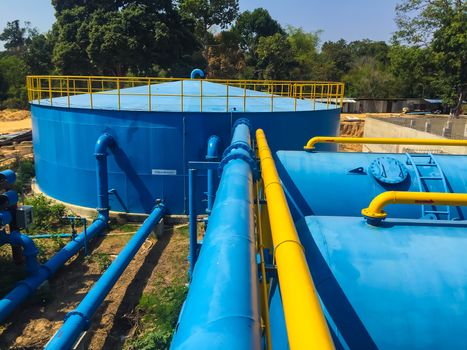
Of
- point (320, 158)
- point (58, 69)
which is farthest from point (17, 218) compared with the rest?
point (58, 69)

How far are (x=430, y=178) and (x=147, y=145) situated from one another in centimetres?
926

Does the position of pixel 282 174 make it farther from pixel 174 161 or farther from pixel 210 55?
pixel 210 55

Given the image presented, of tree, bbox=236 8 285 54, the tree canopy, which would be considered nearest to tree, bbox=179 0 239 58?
the tree canopy

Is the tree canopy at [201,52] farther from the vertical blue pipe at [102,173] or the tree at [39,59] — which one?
the vertical blue pipe at [102,173]

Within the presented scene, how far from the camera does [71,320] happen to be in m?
7.29

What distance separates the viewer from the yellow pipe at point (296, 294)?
178 cm

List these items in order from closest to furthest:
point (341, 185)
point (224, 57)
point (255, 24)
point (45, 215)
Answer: point (341, 185), point (45, 215), point (224, 57), point (255, 24)

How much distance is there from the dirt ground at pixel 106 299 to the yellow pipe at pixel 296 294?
5.93 m

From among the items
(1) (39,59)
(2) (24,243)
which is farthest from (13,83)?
(2) (24,243)

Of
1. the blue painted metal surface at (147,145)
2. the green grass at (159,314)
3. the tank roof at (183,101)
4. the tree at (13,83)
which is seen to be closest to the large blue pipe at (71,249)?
the blue painted metal surface at (147,145)

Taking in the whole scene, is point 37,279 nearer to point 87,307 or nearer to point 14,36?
point 87,307

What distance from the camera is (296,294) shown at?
6.88 ft

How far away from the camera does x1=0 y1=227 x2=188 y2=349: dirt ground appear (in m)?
8.23

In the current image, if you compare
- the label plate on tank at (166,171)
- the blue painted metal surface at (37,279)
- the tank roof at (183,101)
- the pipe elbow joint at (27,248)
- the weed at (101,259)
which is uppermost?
the tank roof at (183,101)
